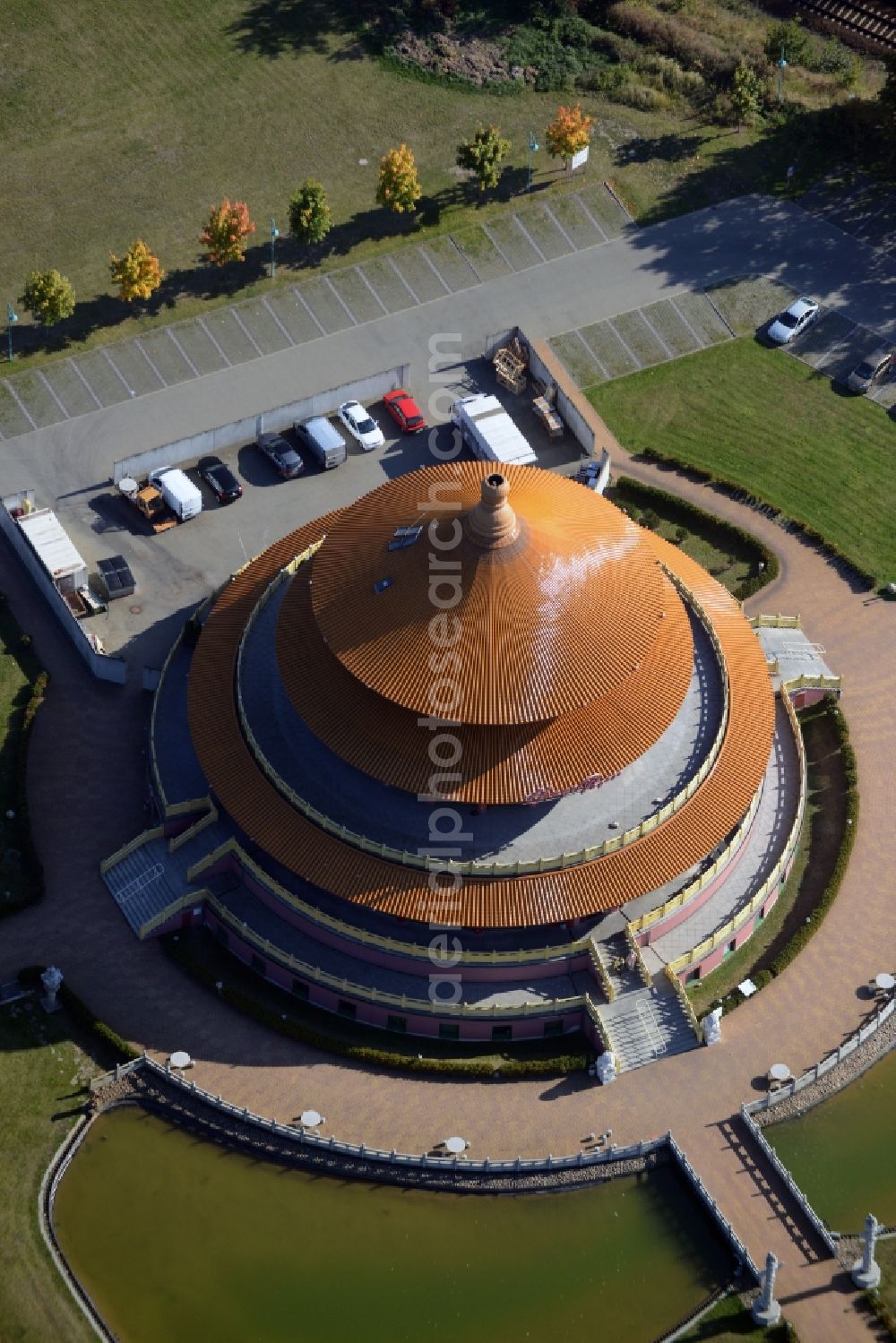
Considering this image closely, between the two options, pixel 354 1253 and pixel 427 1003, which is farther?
pixel 427 1003

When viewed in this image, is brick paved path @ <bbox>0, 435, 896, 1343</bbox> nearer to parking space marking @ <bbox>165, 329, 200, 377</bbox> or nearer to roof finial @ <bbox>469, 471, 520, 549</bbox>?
parking space marking @ <bbox>165, 329, 200, 377</bbox>

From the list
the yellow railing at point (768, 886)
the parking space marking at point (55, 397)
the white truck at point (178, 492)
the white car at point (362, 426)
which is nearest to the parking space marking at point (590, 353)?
the white car at point (362, 426)

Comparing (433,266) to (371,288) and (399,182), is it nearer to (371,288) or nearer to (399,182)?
(371,288)

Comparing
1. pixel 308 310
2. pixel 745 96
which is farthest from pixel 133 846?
pixel 745 96

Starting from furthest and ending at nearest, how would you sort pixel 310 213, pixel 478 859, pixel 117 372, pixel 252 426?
1. pixel 310 213
2. pixel 117 372
3. pixel 252 426
4. pixel 478 859

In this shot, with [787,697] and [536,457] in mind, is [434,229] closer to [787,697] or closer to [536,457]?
[536,457]

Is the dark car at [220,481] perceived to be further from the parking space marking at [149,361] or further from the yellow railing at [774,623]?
the yellow railing at [774,623]

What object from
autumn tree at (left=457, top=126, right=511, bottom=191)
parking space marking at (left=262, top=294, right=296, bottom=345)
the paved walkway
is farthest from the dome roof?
autumn tree at (left=457, top=126, right=511, bottom=191)

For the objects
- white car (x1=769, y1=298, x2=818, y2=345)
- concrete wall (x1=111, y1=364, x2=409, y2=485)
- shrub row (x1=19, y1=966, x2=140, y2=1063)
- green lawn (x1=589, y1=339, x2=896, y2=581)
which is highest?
concrete wall (x1=111, y1=364, x2=409, y2=485)
